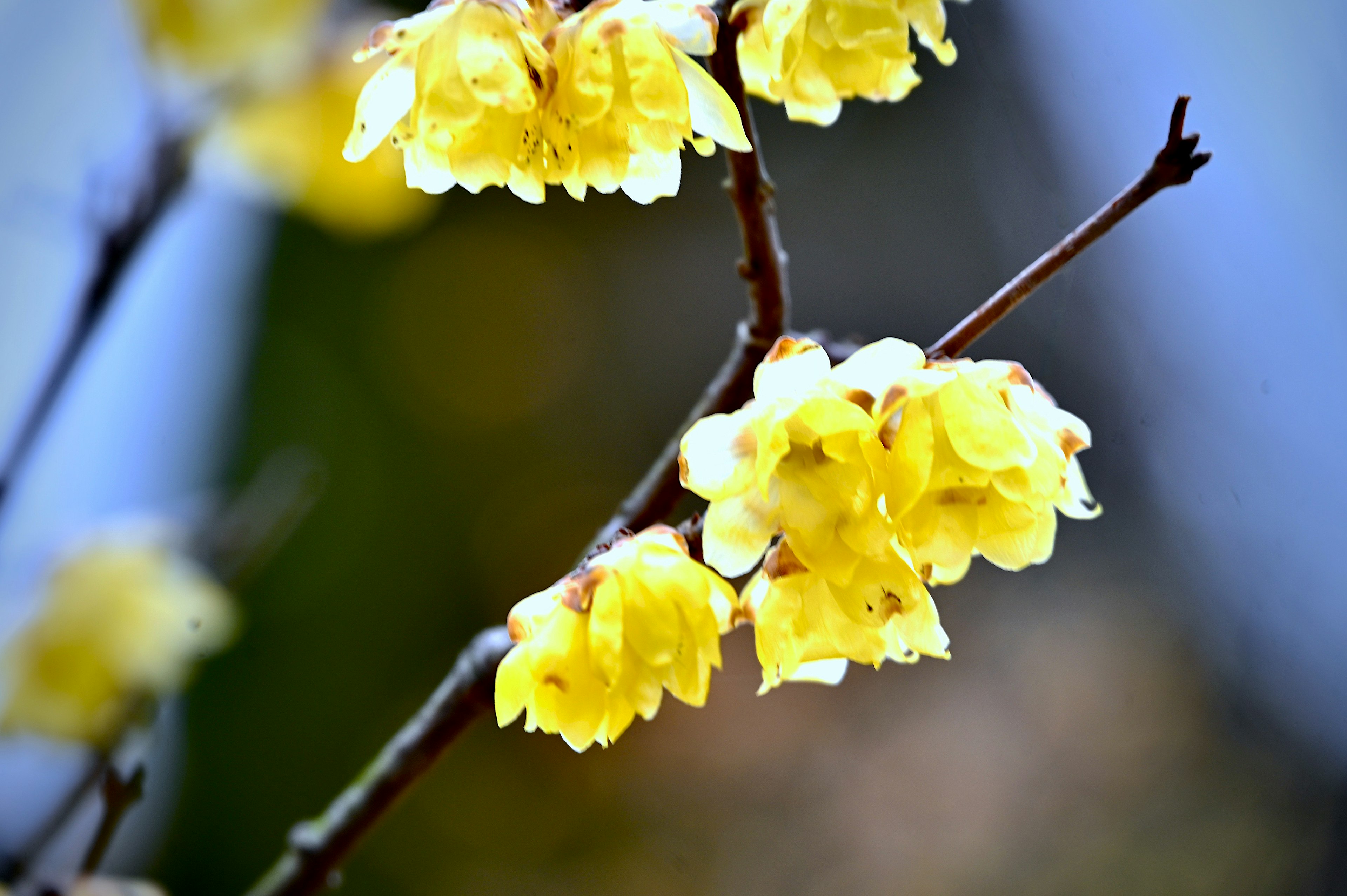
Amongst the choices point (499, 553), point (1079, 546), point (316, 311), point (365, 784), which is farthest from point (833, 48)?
point (316, 311)

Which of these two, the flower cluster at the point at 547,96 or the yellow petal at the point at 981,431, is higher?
the flower cluster at the point at 547,96

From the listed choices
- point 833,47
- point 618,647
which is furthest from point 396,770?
point 833,47

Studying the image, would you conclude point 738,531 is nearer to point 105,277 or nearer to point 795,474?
point 795,474

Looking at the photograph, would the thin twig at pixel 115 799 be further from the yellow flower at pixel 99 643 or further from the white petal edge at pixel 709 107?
the white petal edge at pixel 709 107

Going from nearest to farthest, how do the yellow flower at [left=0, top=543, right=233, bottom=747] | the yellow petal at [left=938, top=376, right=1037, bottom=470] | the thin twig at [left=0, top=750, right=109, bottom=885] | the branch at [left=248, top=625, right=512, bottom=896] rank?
the yellow petal at [left=938, top=376, right=1037, bottom=470] < the branch at [left=248, top=625, right=512, bottom=896] < the thin twig at [left=0, top=750, right=109, bottom=885] < the yellow flower at [left=0, top=543, right=233, bottom=747]

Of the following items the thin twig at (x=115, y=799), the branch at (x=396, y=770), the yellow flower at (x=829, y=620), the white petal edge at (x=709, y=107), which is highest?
the white petal edge at (x=709, y=107)

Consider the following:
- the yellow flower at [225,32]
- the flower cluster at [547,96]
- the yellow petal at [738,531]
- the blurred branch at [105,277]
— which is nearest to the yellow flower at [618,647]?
the yellow petal at [738,531]

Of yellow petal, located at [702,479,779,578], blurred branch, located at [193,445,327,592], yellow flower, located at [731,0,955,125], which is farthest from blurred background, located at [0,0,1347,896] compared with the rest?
yellow petal, located at [702,479,779,578]

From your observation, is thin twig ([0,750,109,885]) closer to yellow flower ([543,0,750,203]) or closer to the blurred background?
the blurred background

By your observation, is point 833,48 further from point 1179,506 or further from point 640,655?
point 1179,506
